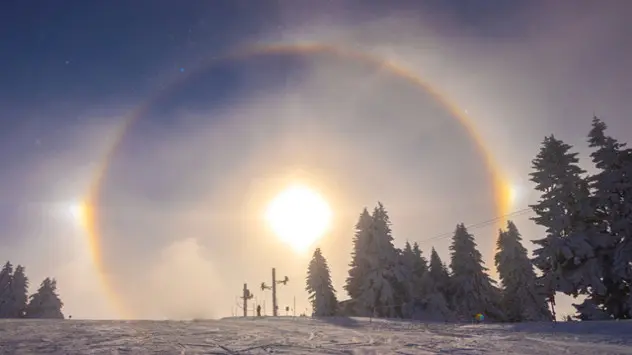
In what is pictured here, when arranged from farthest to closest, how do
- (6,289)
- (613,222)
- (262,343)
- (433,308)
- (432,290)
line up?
(6,289)
(432,290)
(433,308)
(613,222)
(262,343)

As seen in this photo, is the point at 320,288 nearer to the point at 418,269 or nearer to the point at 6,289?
the point at 418,269

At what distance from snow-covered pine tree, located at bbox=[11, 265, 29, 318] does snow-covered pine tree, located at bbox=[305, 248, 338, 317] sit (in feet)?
116

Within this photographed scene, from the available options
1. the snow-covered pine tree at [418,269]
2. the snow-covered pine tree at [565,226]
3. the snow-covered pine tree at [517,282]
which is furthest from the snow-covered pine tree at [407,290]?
the snow-covered pine tree at [565,226]

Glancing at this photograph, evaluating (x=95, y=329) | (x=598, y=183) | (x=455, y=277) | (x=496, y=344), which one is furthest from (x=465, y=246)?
(x=95, y=329)

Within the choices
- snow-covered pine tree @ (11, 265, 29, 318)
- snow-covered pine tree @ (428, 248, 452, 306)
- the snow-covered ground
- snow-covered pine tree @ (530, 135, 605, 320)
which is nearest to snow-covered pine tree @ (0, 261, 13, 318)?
snow-covered pine tree @ (11, 265, 29, 318)

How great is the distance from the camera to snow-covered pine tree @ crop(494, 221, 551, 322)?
129 feet

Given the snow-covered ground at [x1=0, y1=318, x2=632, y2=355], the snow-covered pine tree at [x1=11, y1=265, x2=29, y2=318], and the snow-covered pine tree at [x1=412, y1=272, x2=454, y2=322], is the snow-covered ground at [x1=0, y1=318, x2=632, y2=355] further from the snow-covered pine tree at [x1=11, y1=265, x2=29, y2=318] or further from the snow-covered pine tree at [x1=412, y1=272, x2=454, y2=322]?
the snow-covered pine tree at [x1=11, y1=265, x2=29, y2=318]

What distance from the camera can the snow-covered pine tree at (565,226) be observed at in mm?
23984

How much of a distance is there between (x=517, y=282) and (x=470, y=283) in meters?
4.55

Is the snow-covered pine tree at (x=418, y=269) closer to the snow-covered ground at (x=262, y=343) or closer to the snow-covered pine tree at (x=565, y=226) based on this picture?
the snow-covered pine tree at (x=565, y=226)

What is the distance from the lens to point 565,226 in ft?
84.1

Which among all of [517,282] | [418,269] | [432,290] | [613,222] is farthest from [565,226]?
[418,269]

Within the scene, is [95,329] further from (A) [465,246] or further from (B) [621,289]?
(A) [465,246]

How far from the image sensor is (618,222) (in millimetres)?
23828
